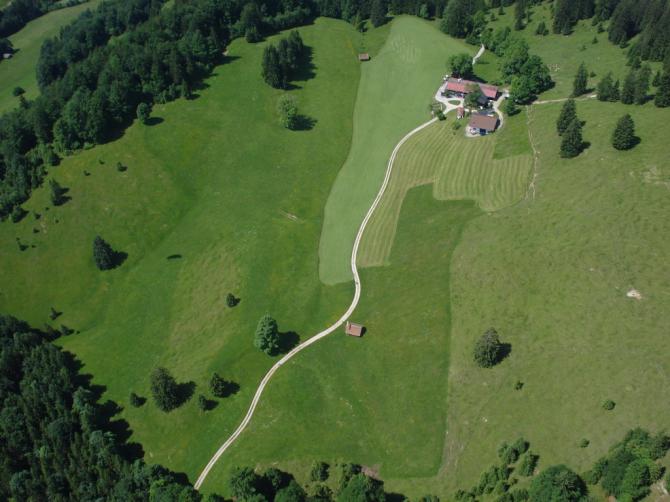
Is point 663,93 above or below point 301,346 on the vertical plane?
above

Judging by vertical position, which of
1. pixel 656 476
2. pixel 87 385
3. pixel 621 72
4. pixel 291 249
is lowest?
pixel 87 385

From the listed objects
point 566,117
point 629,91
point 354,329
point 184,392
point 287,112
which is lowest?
point 184,392

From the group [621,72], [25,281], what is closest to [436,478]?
[25,281]

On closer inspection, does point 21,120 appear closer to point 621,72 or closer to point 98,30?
point 98,30

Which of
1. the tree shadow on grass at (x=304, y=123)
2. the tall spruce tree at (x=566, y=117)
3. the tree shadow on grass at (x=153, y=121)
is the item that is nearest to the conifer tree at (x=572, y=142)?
the tall spruce tree at (x=566, y=117)

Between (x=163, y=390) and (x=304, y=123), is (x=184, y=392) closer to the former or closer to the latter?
(x=163, y=390)

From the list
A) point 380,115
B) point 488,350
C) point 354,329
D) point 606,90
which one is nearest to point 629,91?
point 606,90
